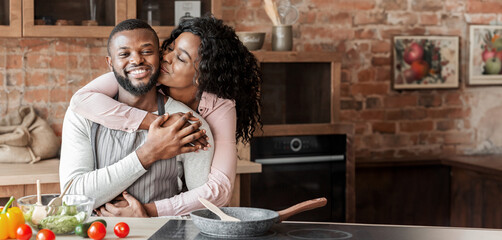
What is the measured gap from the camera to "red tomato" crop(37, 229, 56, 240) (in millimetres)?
1679

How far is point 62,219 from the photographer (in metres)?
1.78

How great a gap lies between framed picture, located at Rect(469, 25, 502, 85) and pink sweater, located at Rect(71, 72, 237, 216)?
2.80 meters

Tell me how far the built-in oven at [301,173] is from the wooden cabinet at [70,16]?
3.03ft

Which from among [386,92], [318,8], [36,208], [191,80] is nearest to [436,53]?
[386,92]

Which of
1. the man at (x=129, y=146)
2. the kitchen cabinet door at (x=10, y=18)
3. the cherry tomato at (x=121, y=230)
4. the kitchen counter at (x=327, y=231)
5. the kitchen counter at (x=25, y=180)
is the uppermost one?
the kitchen cabinet door at (x=10, y=18)

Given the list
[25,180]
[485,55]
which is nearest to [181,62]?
[25,180]

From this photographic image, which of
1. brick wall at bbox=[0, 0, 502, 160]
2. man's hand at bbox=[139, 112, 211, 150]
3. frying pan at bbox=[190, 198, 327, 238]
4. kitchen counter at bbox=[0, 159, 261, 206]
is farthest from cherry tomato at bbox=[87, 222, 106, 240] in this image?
brick wall at bbox=[0, 0, 502, 160]

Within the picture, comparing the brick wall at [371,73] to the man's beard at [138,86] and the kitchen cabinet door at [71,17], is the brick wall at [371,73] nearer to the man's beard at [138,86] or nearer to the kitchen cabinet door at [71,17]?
the kitchen cabinet door at [71,17]

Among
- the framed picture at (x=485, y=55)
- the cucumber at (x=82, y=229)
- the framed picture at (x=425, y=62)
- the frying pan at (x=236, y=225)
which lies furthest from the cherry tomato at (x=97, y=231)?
the framed picture at (x=485, y=55)

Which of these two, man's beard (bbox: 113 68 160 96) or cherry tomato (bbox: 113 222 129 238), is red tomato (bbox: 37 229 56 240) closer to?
cherry tomato (bbox: 113 222 129 238)

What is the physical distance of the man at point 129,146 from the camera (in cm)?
217

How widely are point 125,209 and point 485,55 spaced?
11.0 ft

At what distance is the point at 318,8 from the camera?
4402 millimetres

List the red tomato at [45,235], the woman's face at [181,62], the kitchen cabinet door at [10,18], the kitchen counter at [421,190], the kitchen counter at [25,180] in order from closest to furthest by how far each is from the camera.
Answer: the red tomato at [45,235] → the woman's face at [181,62] → the kitchen counter at [25,180] → the kitchen cabinet door at [10,18] → the kitchen counter at [421,190]
